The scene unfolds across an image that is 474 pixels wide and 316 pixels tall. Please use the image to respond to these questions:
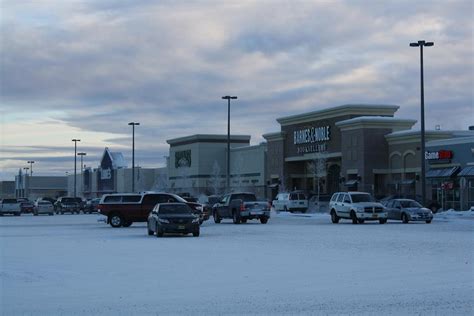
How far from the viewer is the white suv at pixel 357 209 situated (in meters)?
45.0

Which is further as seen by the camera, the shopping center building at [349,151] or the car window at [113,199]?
the shopping center building at [349,151]

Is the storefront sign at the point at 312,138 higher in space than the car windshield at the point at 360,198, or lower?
higher

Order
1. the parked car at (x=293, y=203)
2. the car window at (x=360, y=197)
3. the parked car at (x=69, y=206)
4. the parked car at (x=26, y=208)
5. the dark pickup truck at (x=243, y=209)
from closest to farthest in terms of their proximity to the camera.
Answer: the car window at (x=360, y=197)
the dark pickup truck at (x=243, y=209)
the parked car at (x=293, y=203)
the parked car at (x=69, y=206)
the parked car at (x=26, y=208)

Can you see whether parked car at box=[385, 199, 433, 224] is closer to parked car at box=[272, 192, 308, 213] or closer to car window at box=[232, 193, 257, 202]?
car window at box=[232, 193, 257, 202]

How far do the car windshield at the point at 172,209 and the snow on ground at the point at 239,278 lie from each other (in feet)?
17.8

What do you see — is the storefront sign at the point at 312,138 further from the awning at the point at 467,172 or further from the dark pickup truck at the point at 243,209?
the dark pickup truck at the point at 243,209

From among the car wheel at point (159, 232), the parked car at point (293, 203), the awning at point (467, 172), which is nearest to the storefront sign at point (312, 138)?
the awning at point (467, 172)

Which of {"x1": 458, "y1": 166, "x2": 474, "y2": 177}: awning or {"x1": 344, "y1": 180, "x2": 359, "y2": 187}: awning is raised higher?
{"x1": 458, "y1": 166, "x2": 474, "y2": 177}: awning

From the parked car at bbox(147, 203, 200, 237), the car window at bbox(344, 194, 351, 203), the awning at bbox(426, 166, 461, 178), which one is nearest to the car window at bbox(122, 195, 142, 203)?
the parked car at bbox(147, 203, 200, 237)

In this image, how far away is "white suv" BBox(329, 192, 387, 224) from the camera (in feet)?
148

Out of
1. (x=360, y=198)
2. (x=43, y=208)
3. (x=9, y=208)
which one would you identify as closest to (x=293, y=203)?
(x=360, y=198)

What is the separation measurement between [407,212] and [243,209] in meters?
9.08

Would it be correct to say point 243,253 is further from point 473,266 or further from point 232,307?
point 232,307

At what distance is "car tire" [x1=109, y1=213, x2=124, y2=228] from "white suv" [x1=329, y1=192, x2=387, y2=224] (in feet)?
39.9
